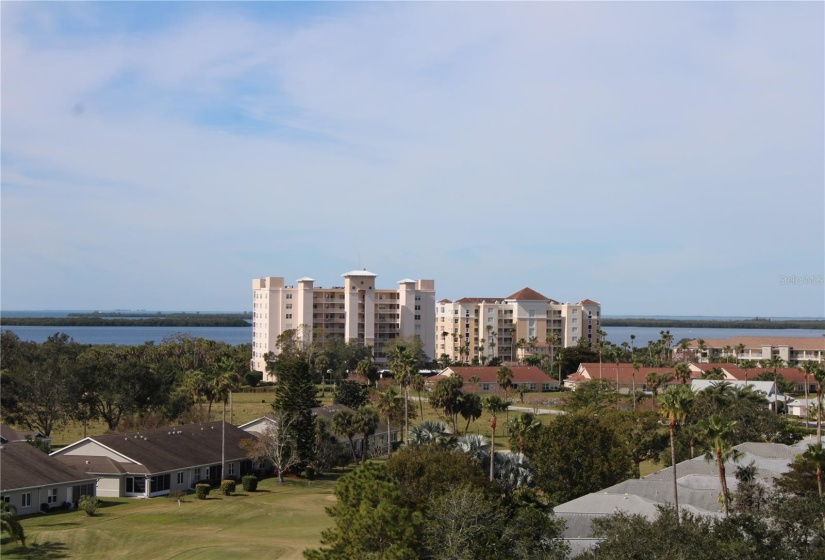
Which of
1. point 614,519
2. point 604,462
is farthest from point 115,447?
point 614,519

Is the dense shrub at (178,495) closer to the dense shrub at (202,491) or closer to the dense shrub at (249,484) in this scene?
the dense shrub at (202,491)

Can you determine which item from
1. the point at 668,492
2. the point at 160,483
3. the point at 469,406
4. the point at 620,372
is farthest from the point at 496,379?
A: the point at 668,492

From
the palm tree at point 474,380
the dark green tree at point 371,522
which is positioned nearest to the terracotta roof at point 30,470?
the dark green tree at point 371,522

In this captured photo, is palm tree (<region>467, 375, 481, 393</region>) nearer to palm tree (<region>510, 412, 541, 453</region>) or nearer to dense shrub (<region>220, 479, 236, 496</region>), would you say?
dense shrub (<region>220, 479, 236, 496</region>)

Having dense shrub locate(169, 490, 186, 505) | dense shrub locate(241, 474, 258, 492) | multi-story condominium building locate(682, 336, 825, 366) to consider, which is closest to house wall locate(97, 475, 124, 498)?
dense shrub locate(169, 490, 186, 505)

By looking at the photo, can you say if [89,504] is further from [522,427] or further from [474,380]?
[474,380]

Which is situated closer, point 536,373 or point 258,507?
point 258,507

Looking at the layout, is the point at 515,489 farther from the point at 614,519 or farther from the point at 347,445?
the point at 347,445
